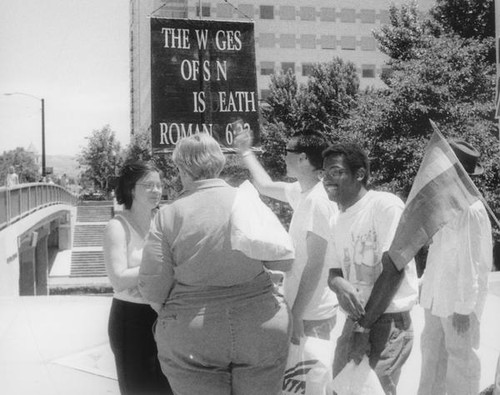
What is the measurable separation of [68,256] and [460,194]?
48.0 metres

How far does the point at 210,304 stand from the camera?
8.08 ft

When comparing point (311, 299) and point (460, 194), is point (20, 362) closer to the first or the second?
point (311, 299)

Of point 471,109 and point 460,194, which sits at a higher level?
point 471,109

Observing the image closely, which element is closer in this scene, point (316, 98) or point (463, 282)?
point (463, 282)

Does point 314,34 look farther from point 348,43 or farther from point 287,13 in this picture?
point 348,43

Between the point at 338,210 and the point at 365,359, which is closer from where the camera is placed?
the point at 365,359

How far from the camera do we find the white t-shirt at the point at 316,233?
9.98ft

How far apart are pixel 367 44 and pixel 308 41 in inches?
248

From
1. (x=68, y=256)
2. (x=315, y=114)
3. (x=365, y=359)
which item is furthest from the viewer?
(x=68, y=256)

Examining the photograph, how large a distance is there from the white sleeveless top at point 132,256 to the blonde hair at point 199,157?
604 millimetres

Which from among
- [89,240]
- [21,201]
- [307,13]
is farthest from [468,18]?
[307,13]

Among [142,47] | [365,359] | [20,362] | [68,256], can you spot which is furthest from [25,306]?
[142,47]

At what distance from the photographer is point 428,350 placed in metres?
3.76

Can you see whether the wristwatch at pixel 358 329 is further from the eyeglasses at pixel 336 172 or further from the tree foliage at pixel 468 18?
the tree foliage at pixel 468 18
